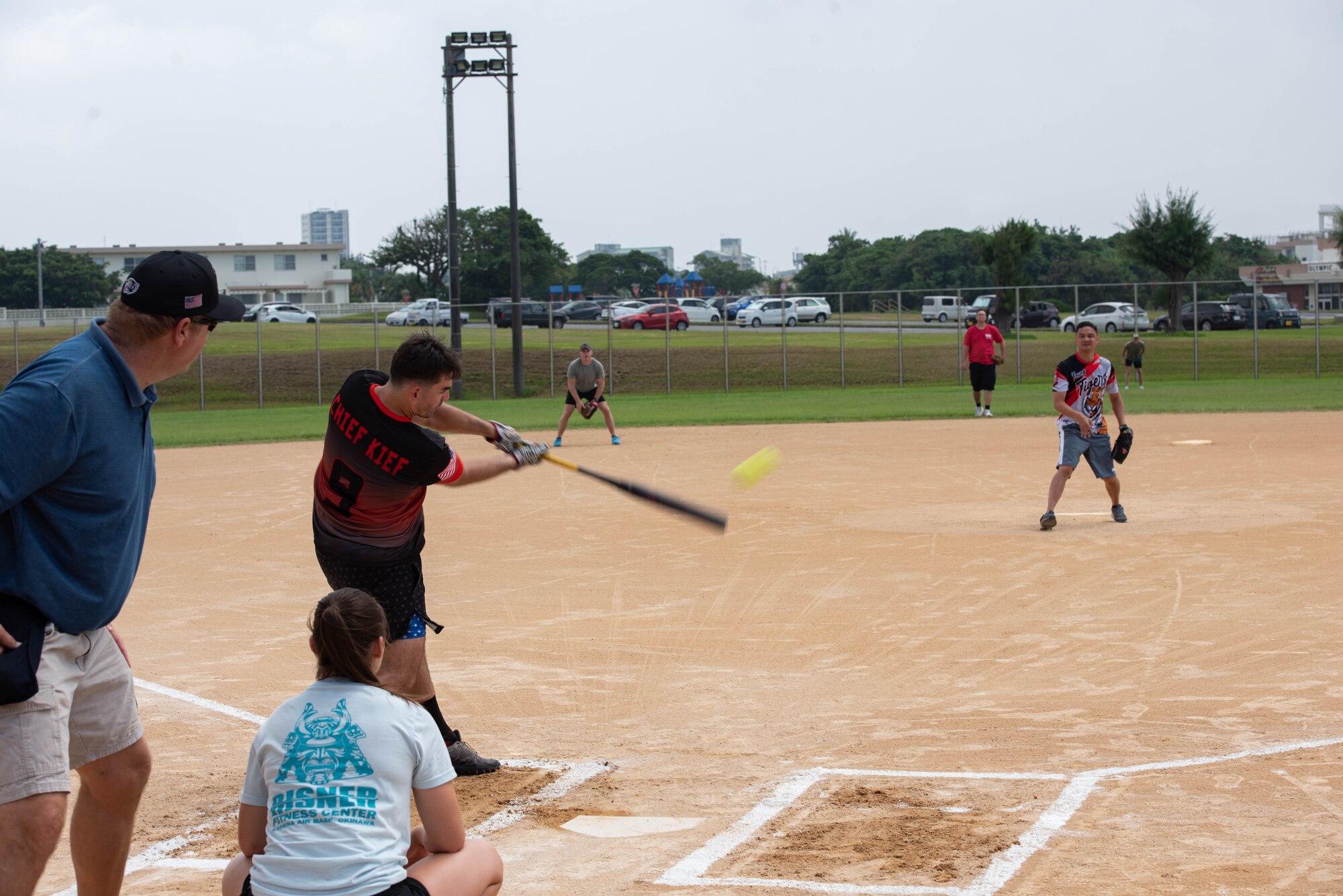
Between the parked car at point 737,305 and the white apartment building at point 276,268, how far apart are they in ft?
142

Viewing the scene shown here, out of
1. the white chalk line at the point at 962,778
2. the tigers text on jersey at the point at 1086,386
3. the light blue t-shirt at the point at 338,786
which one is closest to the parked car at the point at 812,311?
the tigers text on jersey at the point at 1086,386

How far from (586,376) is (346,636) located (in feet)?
57.0

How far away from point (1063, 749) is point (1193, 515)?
24.3 ft

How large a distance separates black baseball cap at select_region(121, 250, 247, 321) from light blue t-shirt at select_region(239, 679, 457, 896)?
1145 mm

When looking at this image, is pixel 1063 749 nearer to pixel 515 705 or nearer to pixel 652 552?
pixel 515 705

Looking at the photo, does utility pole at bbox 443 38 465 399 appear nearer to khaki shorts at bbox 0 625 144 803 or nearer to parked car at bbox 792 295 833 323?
parked car at bbox 792 295 833 323

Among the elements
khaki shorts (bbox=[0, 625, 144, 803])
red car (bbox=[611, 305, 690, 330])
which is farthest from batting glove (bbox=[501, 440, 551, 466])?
red car (bbox=[611, 305, 690, 330])

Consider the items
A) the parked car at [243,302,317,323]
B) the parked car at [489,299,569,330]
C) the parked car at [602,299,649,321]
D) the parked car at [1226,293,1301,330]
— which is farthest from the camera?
the parked car at [243,302,317,323]

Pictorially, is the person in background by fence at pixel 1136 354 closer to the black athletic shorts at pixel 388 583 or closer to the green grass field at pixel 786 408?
the green grass field at pixel 786 408

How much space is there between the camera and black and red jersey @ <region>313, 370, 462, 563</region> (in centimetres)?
518

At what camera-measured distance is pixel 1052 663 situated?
7227mm

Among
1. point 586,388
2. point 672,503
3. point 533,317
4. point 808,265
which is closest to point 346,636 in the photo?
point 672,503

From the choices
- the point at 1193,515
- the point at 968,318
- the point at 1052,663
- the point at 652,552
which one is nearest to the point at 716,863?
the point at 1052,663

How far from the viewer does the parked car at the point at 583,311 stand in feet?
184
